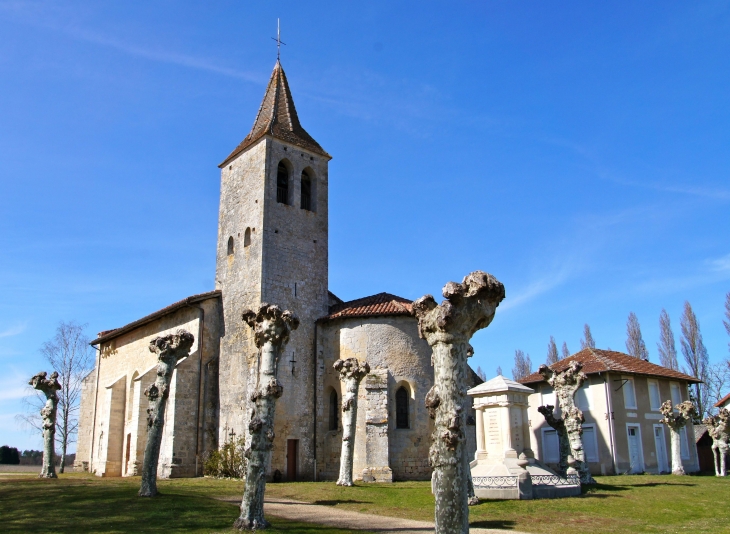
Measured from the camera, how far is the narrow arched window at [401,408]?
25781 mm

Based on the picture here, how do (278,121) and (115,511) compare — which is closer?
(115,511)

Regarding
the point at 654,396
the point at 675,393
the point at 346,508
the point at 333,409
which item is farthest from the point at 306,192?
the point at 675,393

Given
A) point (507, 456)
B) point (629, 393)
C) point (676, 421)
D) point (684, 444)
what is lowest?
point (684, 444)

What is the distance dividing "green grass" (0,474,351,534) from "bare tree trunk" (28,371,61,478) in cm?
413

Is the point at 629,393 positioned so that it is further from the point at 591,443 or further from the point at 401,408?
the point at 401,408

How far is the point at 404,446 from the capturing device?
991 inches

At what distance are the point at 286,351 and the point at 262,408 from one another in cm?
1351

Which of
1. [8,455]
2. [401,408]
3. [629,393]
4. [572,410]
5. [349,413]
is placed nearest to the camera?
[349,413]

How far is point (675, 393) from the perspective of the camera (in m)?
33.2

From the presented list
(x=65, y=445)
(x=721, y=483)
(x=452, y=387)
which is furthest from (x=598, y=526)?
(x=65, y=445)

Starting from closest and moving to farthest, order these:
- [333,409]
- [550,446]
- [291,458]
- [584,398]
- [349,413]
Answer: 1. [349,413]
2. [291,458]
3. [333,409]
4. [584,398]
5. [550,446]

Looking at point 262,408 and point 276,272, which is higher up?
point 276,272

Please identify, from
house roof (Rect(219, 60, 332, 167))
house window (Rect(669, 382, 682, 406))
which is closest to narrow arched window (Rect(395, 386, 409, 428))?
house roof (Rect(219, 60, 332, 167))

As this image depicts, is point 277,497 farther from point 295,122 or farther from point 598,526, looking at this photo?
point 295,122
